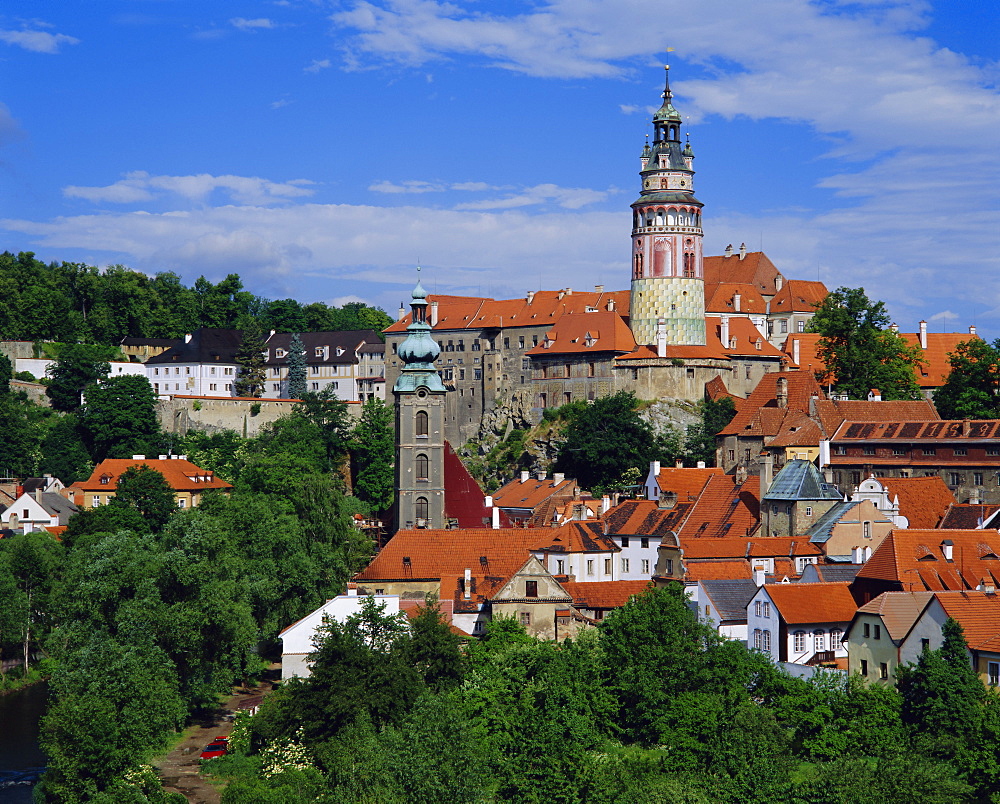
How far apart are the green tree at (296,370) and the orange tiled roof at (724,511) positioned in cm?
6169

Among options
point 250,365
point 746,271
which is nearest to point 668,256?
point 746,271

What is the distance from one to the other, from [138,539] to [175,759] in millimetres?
12316

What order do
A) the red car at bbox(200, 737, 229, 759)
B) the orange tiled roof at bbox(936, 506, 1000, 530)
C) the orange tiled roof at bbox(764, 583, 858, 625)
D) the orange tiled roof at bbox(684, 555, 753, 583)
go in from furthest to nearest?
the orange tiled roof at bbox(936, 506, 1000, 530), the orange tiled roof at bbox(684, 555, 753, 583), the orange tiled roof at bbox(764, 583, 858, 625), the red car at bbox(200, 737, 229, 759)

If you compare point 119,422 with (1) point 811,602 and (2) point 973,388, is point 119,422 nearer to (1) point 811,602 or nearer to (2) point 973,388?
(2) point 973,388

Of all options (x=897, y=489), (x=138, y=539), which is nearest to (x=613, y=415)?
(x=897, y=489)

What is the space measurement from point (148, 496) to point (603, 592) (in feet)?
113

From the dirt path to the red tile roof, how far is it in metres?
28.6

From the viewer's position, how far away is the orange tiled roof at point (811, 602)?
175ft

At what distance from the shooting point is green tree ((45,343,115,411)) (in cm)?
11919

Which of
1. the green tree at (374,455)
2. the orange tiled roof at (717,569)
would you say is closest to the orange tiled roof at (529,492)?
the green tree at (374,455)

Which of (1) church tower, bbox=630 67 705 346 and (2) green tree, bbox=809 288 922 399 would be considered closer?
(2) green tree, bbox=809 288 922 399

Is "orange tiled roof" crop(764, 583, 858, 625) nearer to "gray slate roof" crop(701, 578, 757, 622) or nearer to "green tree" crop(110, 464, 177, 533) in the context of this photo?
"gray slate roof" crop(701, 578, 757, 622)

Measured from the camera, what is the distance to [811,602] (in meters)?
54.1

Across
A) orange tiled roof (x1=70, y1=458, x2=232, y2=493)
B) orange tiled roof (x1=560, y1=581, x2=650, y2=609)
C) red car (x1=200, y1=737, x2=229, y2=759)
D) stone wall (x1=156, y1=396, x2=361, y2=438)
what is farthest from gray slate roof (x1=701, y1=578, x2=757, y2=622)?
stone wall (x1=156, y1=396, x2=361, y2=438)
